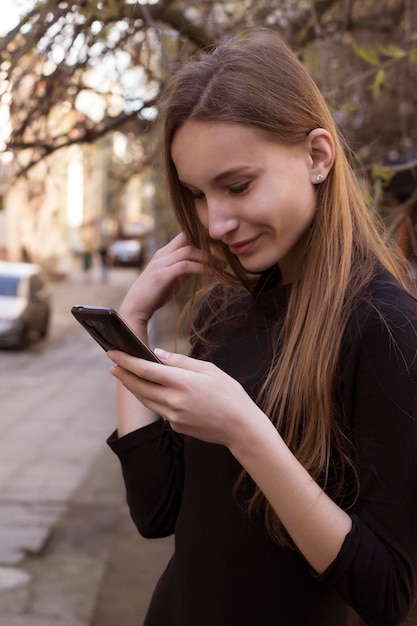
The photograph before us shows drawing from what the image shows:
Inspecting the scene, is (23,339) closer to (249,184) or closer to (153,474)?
(153,474)


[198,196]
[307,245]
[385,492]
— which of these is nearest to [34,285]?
[198,196]

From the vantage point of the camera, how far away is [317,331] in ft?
4.36

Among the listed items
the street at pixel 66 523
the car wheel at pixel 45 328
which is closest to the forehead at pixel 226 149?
the street at pixel 66 523

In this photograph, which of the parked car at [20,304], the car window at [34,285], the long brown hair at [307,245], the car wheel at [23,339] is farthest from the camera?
the car window at [34,285]

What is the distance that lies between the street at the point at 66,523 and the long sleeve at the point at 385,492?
127 inches

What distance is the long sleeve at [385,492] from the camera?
1206 millimetres

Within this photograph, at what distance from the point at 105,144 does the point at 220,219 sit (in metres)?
5.48

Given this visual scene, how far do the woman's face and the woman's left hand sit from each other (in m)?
0.28

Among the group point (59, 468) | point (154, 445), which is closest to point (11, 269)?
point (59, 468)

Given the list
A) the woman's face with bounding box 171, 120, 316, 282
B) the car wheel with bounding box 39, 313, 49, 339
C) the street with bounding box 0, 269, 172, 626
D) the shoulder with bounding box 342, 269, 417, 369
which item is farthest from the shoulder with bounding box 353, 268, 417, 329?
the car wheel with bounding box 39, 313, 49, 339

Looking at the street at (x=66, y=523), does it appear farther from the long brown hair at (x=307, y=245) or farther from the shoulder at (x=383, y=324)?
the shoulder at (x=383, y=324)

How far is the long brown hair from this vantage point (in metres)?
1.31

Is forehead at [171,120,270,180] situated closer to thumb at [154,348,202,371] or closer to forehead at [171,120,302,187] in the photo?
forehead at [171,120,302,187]

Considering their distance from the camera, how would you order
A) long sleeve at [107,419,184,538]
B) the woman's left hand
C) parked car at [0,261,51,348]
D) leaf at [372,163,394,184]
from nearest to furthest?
the woman's left hand < long sleeve at [107,419,184,538] < leaf at [372,163,394,184] < parked car at [0,261,51,348]
